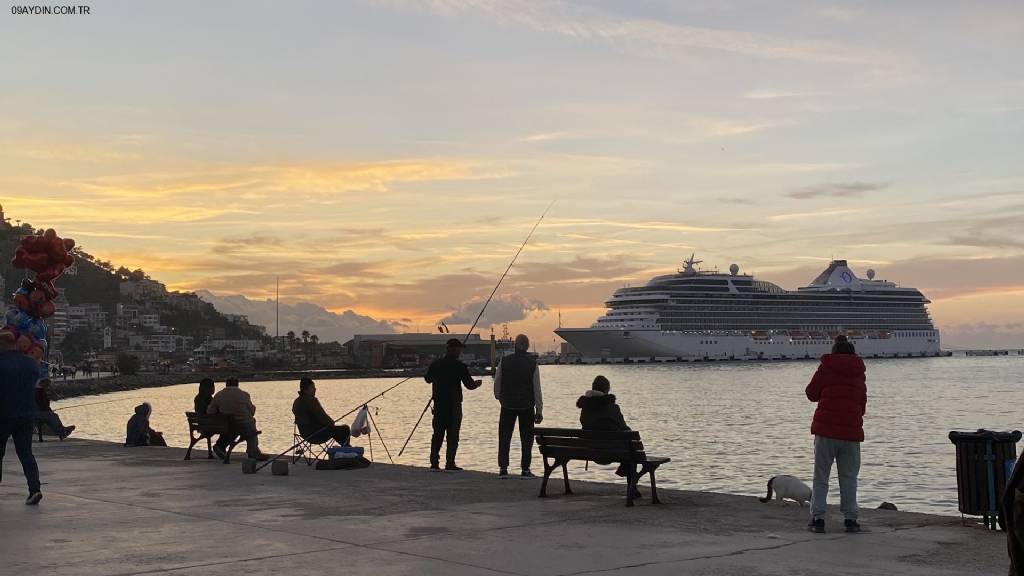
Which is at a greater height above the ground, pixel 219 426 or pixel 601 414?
pixel 601 414

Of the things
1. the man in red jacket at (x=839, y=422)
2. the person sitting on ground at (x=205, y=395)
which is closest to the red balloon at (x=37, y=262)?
the person sitting on ground at (x=205, y=395)

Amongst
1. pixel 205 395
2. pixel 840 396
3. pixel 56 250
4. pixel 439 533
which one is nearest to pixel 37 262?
pixel 56 250

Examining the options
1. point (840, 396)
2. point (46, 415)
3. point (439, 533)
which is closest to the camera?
point (439, 533)

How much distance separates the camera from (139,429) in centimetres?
1992

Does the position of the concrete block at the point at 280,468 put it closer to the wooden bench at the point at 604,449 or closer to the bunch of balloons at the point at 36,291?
the wooden bench at the point at 604,449

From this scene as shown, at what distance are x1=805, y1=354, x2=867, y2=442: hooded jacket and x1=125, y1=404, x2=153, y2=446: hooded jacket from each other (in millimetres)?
13789

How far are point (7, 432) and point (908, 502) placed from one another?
17.7m

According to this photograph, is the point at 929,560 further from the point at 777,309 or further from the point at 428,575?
the point at 777,309

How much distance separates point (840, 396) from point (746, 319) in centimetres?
15512

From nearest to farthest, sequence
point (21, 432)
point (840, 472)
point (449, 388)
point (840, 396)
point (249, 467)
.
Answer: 1. point (840, 396)
2. point (840, 472)
3. point (21, 432)
4. point (249, 467)
5. point (449, 388)

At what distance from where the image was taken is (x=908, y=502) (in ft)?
74.7

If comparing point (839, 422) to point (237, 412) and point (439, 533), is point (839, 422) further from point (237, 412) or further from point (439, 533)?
point (237, 412)

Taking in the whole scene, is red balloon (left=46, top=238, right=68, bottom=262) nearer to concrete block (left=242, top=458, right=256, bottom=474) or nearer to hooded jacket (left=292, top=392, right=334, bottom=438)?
hooded jacket (left=292, top=392, right=334, bottom=438)

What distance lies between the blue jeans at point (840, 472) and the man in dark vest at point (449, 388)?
5.88 m
